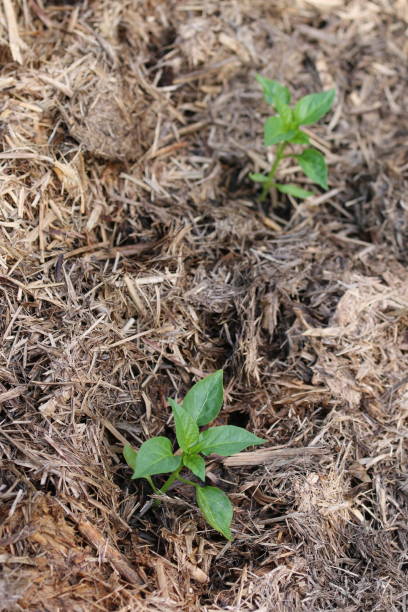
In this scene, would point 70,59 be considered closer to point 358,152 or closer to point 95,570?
point 358,152

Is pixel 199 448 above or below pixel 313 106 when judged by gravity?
below

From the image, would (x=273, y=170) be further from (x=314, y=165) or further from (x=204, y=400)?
(x=204, y=400)

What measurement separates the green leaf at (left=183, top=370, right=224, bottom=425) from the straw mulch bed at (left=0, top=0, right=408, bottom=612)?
236mm

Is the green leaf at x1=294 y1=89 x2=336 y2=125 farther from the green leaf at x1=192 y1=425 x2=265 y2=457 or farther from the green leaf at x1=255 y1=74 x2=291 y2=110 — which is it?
the green leaf at x1=192 y1=425 x2=265 y2=457

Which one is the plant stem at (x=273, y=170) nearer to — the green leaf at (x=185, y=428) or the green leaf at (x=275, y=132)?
the green leaf at (x=275, y=132)

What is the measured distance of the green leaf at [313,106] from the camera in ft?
7.59

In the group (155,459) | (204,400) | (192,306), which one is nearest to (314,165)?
(192,306)

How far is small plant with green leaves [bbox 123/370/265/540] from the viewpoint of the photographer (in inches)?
65.0

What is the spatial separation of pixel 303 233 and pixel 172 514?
127 centimetres

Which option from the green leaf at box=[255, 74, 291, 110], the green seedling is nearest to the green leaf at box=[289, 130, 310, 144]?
the green seedling

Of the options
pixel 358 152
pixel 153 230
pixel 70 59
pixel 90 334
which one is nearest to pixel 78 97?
pixel 70 59

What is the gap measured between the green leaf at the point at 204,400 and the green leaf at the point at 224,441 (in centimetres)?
5

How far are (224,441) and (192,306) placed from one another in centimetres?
59

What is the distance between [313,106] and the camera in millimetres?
2320
